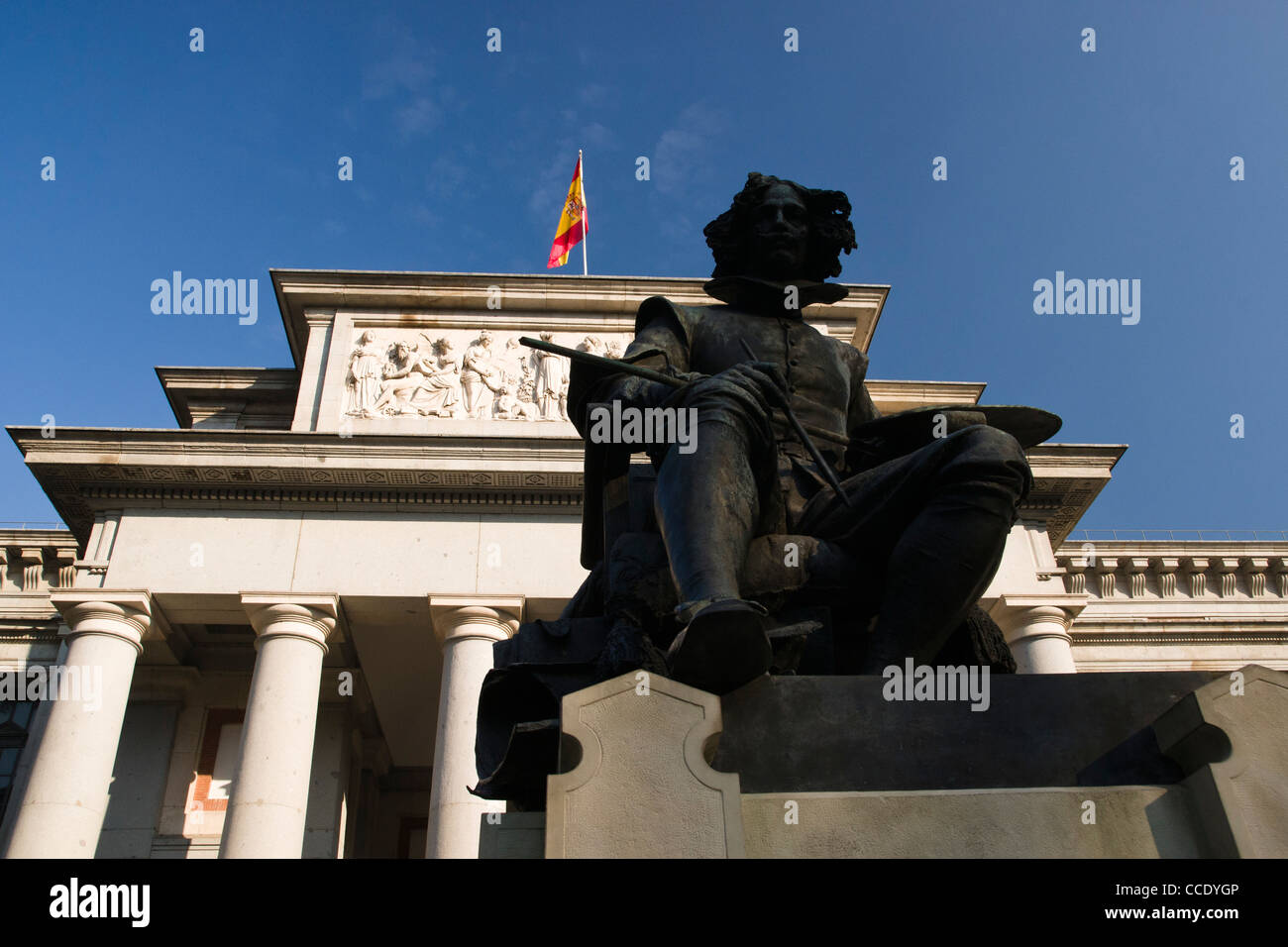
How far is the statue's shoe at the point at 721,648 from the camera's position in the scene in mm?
3250

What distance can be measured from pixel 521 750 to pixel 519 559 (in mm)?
19554

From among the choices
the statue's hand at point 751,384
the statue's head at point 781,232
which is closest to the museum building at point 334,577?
the statue's head at point 781,232

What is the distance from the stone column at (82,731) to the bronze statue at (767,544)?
57.8ft

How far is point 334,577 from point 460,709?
3.98m

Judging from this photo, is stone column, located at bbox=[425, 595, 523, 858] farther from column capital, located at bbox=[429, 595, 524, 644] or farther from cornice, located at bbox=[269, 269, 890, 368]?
cornice, located at bbox=[269, 269, 890, 368]

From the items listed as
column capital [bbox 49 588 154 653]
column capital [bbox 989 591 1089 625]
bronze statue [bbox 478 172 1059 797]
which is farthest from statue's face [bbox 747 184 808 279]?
column capital [bbox 49 588 154 653]

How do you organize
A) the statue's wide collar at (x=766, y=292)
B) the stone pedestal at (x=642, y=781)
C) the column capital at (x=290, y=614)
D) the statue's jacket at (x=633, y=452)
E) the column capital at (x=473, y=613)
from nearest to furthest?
the stone pedestal at (x=642, y=781)
the statue's jacket at (x=633, y=452)
the statue's wide collar at (x=766, y=292)
the column capital at (x=290, y=614)
the column capital at (x=473, y=613)

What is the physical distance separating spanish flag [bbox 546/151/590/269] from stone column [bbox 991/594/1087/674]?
48.8 ft

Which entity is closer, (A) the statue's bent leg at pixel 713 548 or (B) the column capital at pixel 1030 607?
(A) the statue's bent leg at pixel 713 548

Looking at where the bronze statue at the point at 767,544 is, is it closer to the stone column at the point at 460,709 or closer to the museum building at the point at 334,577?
the stone column at the point at 460,709

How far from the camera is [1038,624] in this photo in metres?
23.0

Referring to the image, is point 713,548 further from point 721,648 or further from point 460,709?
point 460,709
